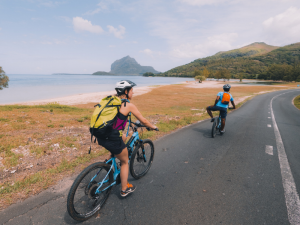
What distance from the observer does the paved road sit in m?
2.81

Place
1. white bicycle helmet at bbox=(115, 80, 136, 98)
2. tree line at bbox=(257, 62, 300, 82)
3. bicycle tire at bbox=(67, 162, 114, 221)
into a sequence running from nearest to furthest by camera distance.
→ bicycle tire at bbox=(67, 162, 114, 221), white bicycle helmet at bbox=(115, 80, 136, 98), tree line at bbox=(257, 62, 300, 82)

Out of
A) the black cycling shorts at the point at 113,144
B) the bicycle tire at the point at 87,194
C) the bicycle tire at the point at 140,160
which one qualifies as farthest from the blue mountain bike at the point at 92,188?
the black cycling shorts at the point at 113,144

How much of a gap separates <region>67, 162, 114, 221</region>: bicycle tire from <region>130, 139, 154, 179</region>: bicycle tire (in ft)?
2.46

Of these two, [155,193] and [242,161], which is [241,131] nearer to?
[242,161]

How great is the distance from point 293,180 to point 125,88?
4902mm

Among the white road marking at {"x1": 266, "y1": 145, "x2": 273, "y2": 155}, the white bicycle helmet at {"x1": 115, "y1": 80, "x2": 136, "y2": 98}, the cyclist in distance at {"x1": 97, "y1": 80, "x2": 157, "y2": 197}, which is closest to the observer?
the cyclist in distance at {"x1": 97, "y1": 80, "x2": 157, "y2": 197}

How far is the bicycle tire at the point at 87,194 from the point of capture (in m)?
2.48

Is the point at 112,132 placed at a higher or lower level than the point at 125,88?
lower

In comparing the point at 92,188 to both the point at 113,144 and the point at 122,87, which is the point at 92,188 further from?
the point at 122,87

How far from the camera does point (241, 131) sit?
847 cm

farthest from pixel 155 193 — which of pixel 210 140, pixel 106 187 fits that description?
pixel 210 140

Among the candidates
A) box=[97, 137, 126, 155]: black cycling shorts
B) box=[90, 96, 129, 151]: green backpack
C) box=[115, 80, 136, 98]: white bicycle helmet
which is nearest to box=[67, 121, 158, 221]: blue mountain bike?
box=[97, 137, 126, 155]: black cycling shorts

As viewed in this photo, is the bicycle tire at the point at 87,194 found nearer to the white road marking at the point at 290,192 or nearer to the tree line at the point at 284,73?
the white road marking at the point at 290,192

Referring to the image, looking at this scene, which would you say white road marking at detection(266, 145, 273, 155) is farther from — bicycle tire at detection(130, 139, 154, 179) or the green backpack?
the green backpack
